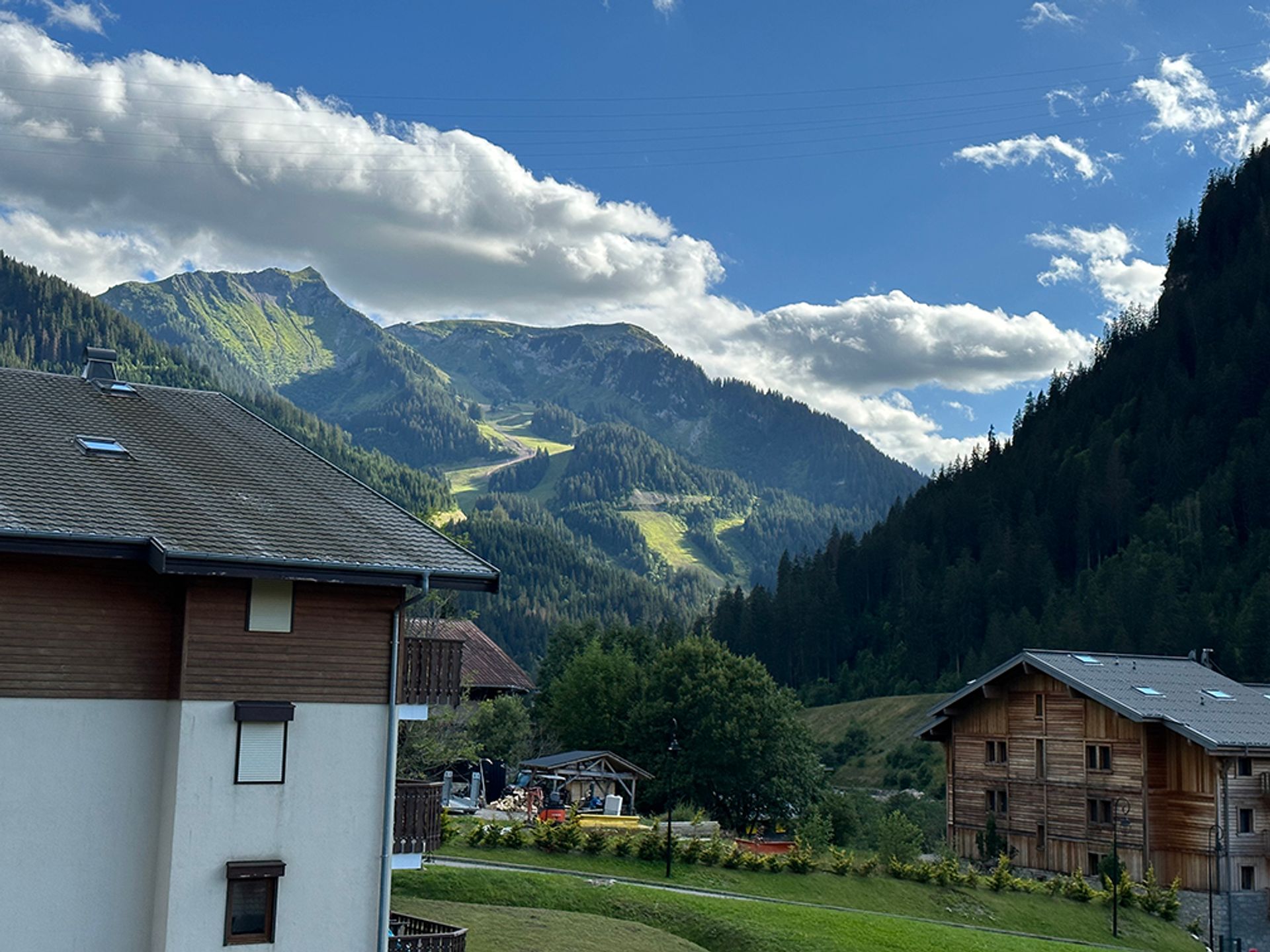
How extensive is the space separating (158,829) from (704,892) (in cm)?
2079

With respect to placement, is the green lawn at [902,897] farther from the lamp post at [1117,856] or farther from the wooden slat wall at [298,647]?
the wooden slat wall at [298,647]

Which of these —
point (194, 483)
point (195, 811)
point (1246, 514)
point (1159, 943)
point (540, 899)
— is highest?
Answer: point (1246, 514)

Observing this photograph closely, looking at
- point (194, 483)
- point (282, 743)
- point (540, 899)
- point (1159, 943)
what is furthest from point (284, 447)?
point (1159, 943)

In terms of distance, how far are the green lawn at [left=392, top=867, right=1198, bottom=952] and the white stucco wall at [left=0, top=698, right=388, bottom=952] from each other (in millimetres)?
9707

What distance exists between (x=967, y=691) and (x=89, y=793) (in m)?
46.3

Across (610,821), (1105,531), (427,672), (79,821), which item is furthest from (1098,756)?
(1105,531)

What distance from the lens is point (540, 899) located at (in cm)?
3350

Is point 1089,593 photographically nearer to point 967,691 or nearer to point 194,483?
point 967,691

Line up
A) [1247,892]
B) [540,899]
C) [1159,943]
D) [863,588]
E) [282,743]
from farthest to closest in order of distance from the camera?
[863,588], [1247,892], [1159,943], [540,899], [282,743]

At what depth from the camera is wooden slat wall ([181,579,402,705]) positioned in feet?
68.3

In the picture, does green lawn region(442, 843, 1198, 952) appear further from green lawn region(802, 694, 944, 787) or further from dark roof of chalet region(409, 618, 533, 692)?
green lawn region(802, 694, 944, 787)

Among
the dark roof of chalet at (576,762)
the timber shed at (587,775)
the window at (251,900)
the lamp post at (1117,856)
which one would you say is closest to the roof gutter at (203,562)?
the window at (251,900)

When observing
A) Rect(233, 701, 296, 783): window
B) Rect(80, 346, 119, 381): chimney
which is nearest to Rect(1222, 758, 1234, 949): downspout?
Rect(233, 701, 296, 783): window

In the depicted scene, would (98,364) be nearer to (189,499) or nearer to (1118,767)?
(189,499)
